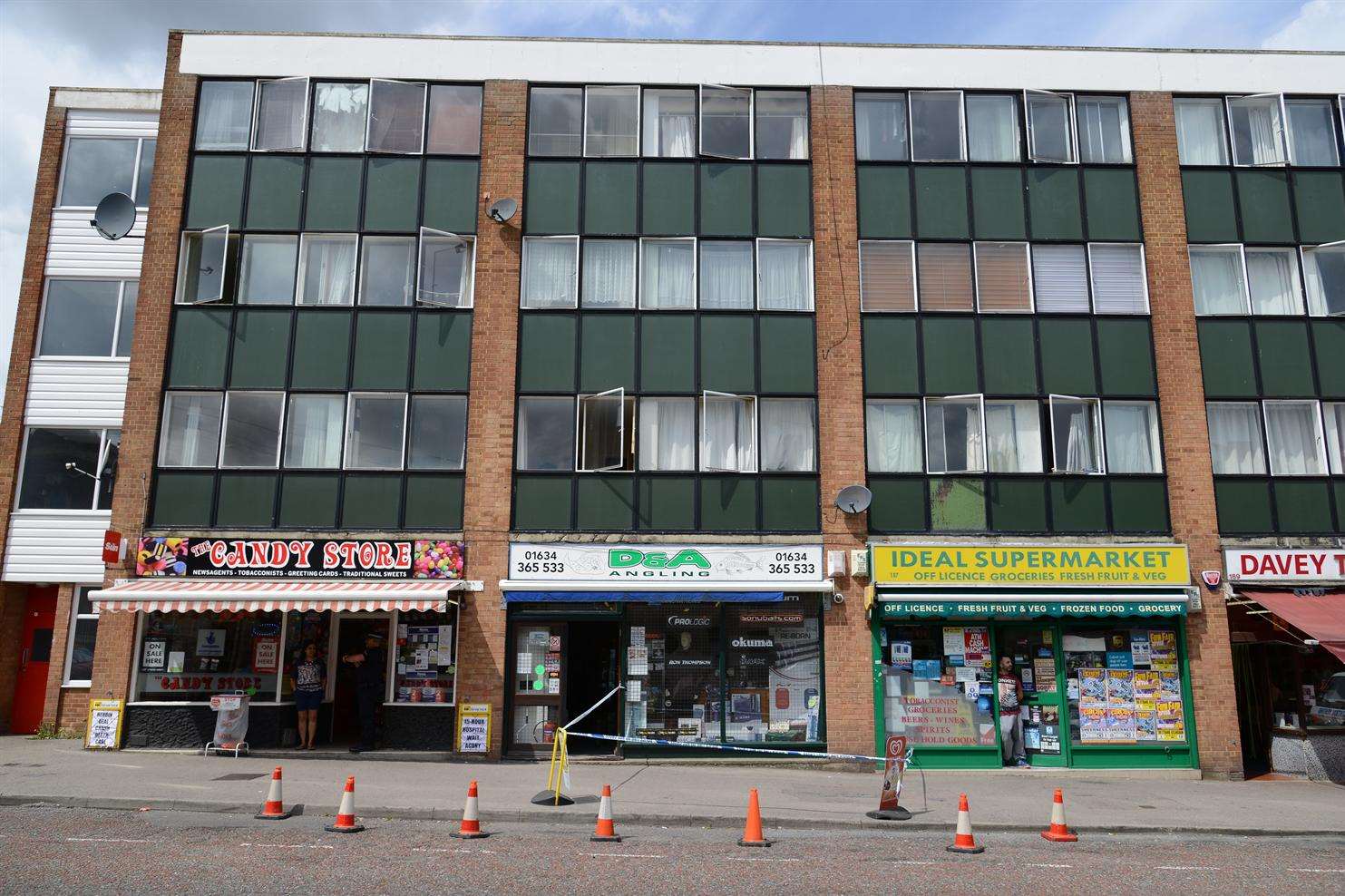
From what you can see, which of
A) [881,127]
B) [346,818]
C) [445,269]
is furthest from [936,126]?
[346,818]

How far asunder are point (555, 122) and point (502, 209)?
220 cm

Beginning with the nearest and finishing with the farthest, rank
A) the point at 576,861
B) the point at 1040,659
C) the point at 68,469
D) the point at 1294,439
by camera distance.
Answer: the point at 576,861 < the point at 1040,659 < the point at 1294,439 < the point at 68,469

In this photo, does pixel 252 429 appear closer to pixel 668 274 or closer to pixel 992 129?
pixel 668 274

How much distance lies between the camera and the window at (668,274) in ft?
56.8

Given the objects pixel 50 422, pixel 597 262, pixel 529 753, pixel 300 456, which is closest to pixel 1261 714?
pixel 529 753

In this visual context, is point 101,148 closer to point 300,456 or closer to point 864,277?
point 300,456

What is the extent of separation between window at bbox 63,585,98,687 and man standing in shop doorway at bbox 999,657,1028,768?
51.2ft

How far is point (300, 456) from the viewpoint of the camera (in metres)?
16.6

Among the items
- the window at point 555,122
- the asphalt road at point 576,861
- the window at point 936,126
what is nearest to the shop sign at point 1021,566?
the asphalt road at point 576,861

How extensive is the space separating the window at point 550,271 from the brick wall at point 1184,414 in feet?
34.3

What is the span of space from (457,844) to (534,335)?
944 centimetres

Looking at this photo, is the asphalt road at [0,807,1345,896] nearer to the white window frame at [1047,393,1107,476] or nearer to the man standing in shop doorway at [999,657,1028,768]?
the man standing in shop doorway at [999,657,1028,768]

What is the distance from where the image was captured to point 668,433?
16844 millimetres

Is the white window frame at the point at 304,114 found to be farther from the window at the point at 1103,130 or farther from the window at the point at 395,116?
the window at the point at 1103,130
